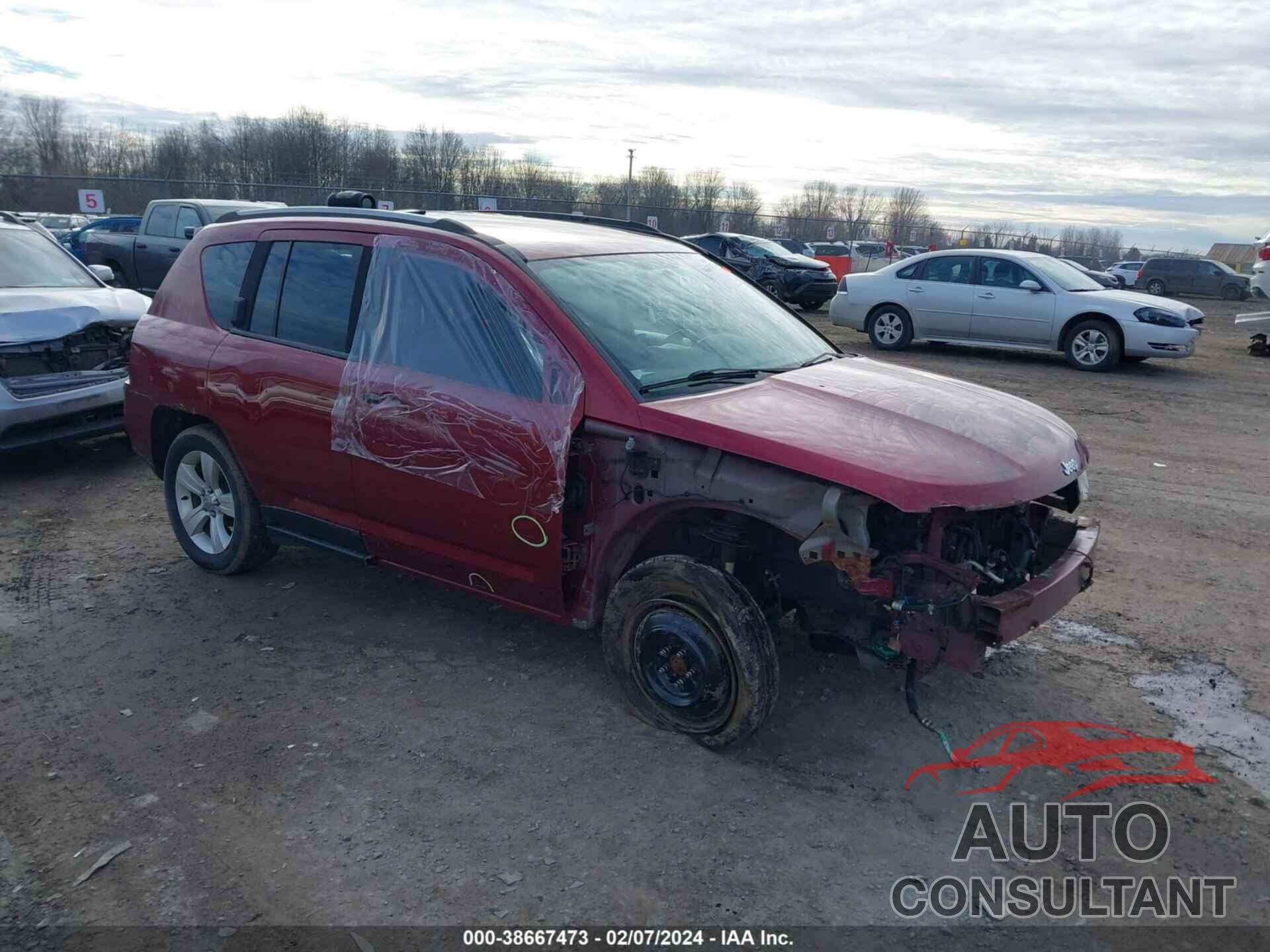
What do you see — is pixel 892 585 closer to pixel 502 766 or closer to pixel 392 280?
pixel 502 766

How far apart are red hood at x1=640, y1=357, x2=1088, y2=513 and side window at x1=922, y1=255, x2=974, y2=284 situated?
1053 centimetres

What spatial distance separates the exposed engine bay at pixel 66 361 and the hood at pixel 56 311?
0.16 ft

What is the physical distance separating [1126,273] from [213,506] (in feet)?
118

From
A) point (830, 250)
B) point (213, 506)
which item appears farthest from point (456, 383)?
point (830, 250)

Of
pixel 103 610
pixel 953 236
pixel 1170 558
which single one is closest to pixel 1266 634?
pixel 1170 558

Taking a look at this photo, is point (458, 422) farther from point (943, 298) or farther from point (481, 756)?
point (943, 298)

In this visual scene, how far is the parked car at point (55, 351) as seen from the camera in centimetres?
680

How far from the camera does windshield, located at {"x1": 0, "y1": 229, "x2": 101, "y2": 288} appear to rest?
7797 mm

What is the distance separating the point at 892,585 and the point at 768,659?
53 centimetres

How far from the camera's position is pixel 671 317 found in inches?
168

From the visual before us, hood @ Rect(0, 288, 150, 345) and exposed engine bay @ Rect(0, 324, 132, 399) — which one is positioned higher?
hood @ Rect(0, 288, 150, 345)

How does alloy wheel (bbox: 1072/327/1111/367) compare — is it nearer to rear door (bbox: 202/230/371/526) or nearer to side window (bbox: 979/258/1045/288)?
side window (bbox: 979/258/1045/288)

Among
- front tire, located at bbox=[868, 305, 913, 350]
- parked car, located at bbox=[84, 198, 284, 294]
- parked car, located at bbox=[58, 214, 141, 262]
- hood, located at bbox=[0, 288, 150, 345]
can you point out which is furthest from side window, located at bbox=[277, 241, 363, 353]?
parked car, located at bbox=[58, 214, 141, 262]

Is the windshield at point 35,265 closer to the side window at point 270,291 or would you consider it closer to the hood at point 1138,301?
the side window at point 270,291
